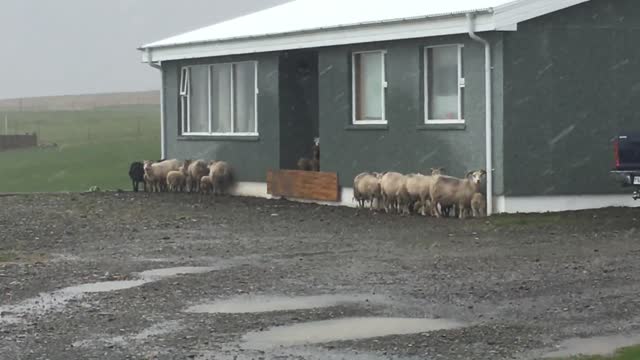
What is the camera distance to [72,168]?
140ft

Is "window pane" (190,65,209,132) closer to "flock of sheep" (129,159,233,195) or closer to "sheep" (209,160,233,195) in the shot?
"flock of sheep" (129,159,233,195)

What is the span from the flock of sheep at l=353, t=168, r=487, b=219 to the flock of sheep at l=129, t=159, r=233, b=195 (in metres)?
5.11

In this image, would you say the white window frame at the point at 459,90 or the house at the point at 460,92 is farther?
the white window frame at the point at 459,90

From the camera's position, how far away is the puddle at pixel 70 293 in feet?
37.7

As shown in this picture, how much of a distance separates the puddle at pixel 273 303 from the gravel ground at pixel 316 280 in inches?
3.5

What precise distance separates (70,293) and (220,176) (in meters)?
14.2

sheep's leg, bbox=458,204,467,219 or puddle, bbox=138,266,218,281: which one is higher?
sheep's leg, bbox=458,204,467,219

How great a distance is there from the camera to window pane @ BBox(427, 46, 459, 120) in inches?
822

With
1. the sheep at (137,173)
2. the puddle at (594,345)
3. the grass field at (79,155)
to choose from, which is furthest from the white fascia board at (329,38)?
the puddle at (594,345)

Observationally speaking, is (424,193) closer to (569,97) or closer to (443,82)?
(443,82)

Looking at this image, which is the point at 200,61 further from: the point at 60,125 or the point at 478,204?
the point at 60,125

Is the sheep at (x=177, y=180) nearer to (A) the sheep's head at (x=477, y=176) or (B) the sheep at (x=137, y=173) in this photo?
(B) the sheep at (x=137, y=173)

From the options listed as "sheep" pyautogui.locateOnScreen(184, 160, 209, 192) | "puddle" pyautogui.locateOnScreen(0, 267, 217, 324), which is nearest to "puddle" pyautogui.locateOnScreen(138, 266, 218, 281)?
"puddle" pyautogui.locateOnScreen(0, 267, 217, 324)

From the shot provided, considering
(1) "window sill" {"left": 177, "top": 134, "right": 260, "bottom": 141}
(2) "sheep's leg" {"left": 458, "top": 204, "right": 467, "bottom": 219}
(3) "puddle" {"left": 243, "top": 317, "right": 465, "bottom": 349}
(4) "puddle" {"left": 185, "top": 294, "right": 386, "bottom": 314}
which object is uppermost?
(1) "window sill" {"left": 177, "top": 134, "right": 260, "bottom": 141}
